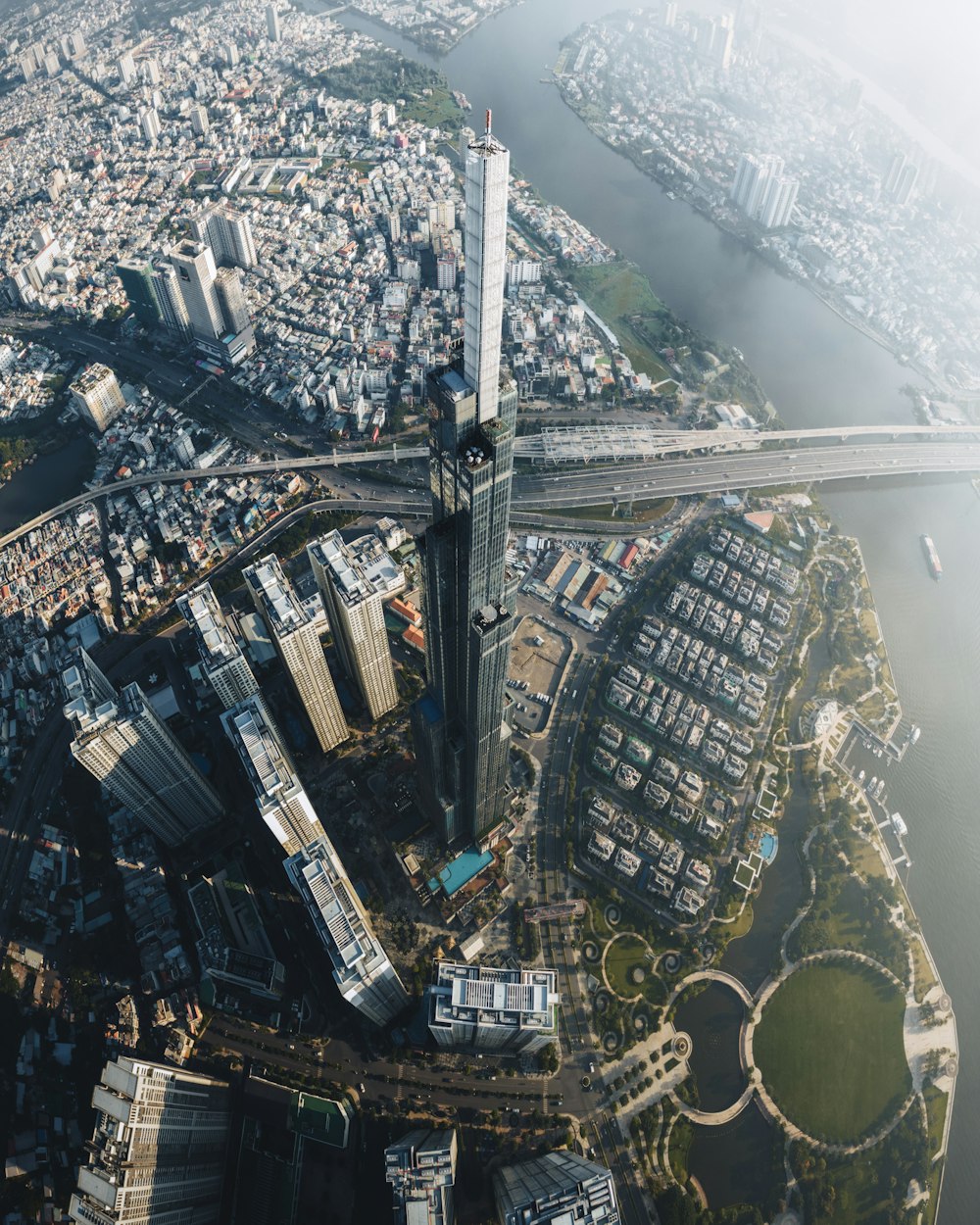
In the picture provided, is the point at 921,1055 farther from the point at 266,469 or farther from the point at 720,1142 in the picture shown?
the point at 266,469

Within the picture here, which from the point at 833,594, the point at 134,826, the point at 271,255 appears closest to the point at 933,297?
the point at 833,594

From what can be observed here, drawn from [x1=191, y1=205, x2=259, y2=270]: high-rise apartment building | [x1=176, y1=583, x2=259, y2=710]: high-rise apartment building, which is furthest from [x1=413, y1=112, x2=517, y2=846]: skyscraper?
[x1=191, y1=205, x2=259, y2=270]: high-rise apartment building

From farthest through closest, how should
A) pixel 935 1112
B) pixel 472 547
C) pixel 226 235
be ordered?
pixel 226 235 → pixel 935 1112 → pixel 472 547

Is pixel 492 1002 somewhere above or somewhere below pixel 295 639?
below

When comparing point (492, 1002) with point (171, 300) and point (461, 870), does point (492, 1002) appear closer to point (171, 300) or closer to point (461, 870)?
point (461, 870)

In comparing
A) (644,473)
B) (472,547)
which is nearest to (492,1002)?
(472,547)

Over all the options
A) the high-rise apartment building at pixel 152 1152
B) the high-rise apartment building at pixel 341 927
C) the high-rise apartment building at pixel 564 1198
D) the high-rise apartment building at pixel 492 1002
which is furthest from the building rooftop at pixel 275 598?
the high-rise apartment building at pixel 564 1198
